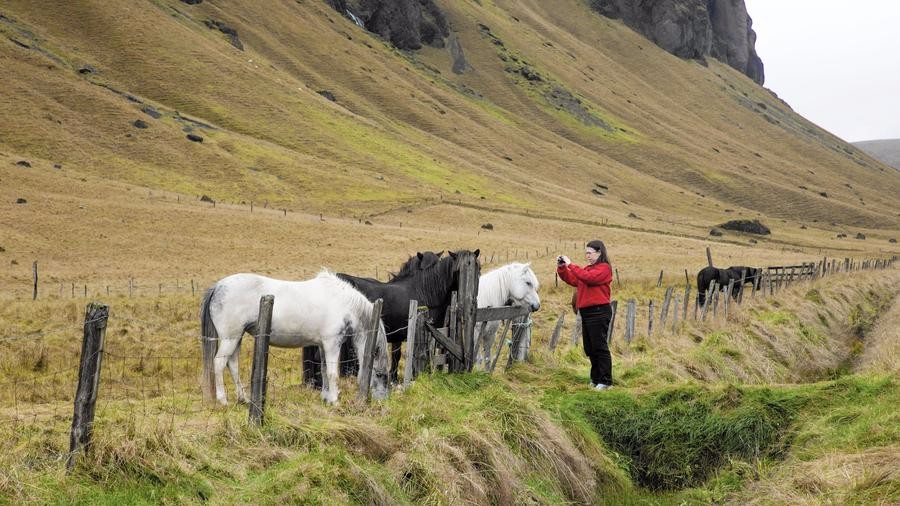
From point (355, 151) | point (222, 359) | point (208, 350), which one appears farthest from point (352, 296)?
point (355, 151)

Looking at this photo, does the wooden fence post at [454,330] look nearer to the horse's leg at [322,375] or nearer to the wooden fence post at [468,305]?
the wooden fence post at [468,305]

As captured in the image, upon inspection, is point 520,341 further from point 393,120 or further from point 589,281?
point 393,120

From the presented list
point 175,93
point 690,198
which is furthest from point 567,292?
point 690,198

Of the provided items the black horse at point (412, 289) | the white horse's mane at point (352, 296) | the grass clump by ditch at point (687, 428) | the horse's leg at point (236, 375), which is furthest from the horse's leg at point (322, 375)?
the grass clump by ditch at point (687, 428)

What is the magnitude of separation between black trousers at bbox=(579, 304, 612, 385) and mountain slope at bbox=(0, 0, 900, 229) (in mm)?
53486

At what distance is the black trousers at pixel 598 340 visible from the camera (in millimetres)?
10953

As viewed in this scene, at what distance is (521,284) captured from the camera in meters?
13.2

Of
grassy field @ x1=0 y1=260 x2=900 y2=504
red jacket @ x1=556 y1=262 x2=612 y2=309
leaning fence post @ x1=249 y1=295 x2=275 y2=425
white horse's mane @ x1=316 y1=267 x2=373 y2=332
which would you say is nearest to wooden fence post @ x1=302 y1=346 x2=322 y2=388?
grassy field @ x1=0 y1=260 x2=900 y2=504

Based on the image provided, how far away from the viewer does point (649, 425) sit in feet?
31.8

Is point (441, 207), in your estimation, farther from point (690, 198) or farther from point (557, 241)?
point (690, 198)

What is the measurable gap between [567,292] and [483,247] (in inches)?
803

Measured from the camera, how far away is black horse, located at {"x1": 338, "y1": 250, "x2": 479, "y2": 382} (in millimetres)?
11812

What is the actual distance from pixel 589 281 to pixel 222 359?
5.31 metres

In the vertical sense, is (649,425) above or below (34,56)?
below
